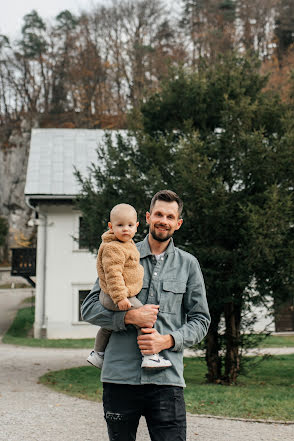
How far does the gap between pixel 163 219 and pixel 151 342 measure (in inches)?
27.8

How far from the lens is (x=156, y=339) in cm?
292

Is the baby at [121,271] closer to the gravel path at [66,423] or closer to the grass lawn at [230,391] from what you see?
the gravel path at [66,423]

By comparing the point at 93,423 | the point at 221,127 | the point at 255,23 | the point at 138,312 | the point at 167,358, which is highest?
the point at 255,23

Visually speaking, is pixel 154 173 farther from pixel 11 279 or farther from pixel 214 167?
pixel 11 279

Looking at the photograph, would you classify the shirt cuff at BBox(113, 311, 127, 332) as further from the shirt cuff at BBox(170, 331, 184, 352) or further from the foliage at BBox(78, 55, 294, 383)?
the foliage at BBox(78, 55, 294, 383)

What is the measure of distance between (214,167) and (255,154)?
75 cm

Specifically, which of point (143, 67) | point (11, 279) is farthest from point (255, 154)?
point (143, 67)

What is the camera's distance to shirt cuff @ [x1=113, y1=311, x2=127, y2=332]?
2961 mm

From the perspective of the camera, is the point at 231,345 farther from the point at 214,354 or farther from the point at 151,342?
the point at 151,342

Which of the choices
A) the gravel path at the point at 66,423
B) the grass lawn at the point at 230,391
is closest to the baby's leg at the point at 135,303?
the gravel path at the point at 66,423

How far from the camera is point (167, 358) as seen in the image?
302 cm

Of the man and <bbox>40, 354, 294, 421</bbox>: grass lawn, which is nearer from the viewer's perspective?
the man

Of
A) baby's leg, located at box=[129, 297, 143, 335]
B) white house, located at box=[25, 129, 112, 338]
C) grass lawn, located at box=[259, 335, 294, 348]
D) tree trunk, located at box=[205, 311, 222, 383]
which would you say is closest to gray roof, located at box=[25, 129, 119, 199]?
white house, located at box=[25, 129, 112, 338]

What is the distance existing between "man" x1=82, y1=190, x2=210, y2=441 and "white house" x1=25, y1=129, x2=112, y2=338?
59.0 ft
